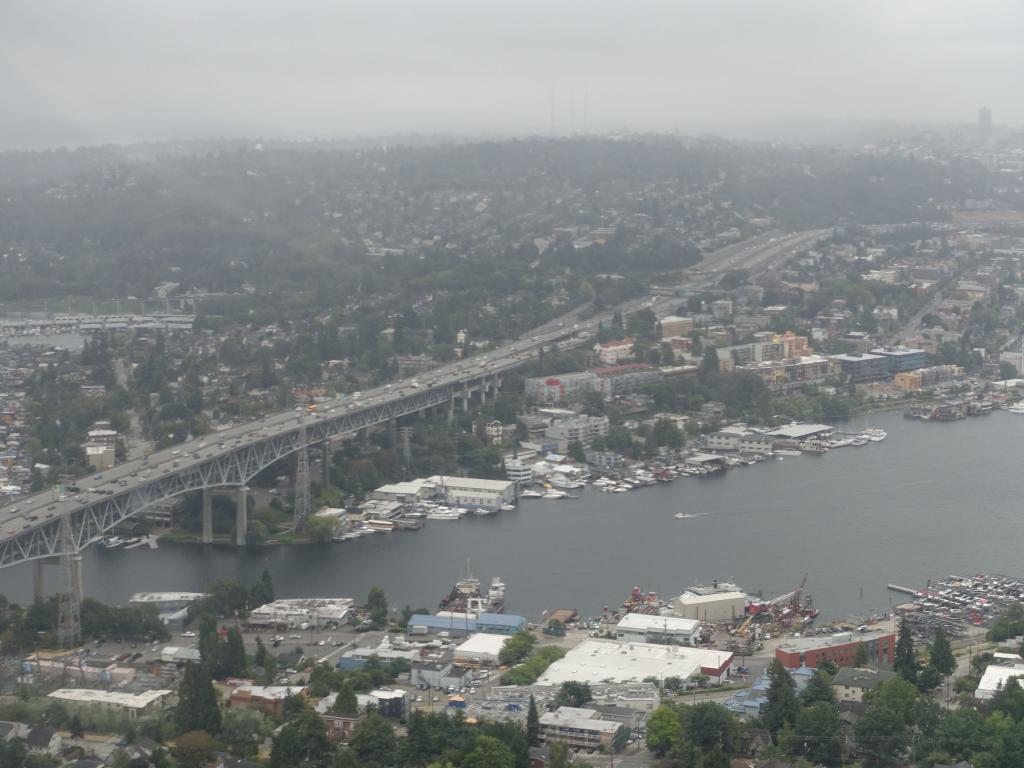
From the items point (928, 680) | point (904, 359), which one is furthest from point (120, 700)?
point (904, 359)

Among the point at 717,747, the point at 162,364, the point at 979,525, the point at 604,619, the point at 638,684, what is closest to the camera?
the point at 717,747

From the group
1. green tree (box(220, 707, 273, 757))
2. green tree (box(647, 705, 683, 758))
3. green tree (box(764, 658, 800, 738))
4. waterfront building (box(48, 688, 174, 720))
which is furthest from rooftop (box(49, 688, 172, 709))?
Result: green tree (box(764, 658, 800, 738))

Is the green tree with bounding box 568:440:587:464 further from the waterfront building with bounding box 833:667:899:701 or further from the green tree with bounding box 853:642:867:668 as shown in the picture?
the waterfront building with bounding box 833:667:899:701

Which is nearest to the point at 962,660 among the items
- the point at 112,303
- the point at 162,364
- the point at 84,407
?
the point at 84,407

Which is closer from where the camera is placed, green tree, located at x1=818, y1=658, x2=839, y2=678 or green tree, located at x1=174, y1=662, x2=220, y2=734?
green tree, located at x1=174, y1=662, x2=220, y2=734

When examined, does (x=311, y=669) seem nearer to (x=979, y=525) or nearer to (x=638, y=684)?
(x=638, y=684)

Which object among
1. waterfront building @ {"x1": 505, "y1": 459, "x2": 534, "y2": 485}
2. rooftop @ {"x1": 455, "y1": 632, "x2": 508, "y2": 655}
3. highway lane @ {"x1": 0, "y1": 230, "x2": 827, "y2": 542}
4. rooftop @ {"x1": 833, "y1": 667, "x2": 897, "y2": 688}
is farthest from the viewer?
waterfront building @ {"x1": 505, "y1": 459, "x2": 534, "y2": 485}
